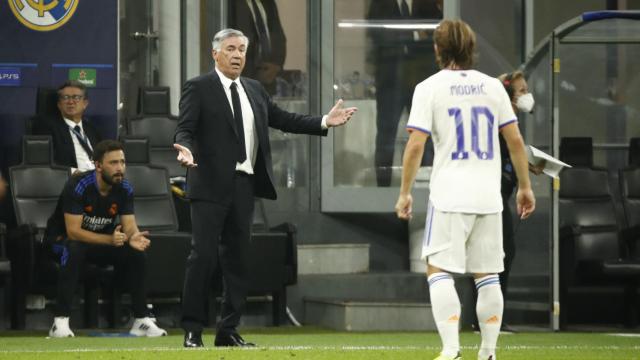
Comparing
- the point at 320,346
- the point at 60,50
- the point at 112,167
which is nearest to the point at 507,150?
the point at 320,346

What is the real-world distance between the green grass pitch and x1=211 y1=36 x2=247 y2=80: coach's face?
1.62 m

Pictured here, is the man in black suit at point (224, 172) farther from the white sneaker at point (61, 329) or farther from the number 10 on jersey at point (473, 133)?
the white sneaker at point (61, 329)

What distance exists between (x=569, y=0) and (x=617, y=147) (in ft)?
6.42

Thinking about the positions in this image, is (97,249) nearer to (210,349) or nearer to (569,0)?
(210,349)

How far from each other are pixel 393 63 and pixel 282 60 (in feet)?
3.53

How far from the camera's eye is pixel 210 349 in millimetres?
7816

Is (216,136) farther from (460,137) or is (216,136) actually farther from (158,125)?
(158,125)

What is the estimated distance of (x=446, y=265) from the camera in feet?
20.4

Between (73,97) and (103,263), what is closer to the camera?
(103,263)

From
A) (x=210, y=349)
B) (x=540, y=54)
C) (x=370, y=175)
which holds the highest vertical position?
(x=540, y=54)

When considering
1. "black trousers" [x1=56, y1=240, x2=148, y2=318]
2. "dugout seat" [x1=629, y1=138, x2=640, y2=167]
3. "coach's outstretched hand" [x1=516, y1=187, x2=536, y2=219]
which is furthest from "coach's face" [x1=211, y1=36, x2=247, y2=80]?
"dugout seat" [x1=629, y1=138, x2=640, y2=167]

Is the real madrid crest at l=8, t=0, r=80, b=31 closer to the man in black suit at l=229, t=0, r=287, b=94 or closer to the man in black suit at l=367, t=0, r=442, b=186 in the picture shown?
the man in black suit at l=229, t=0, r=287, b=94

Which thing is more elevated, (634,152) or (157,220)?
(634,152)

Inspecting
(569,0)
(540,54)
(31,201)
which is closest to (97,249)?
(31,201)
